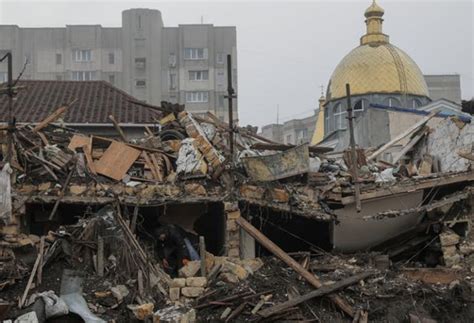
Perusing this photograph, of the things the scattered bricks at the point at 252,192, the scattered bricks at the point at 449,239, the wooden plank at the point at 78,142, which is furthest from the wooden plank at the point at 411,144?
the wooden plank at the point at 78,142

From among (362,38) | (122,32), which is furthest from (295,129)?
(362,38)

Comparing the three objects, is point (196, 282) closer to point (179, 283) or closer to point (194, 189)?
point (179, 283)

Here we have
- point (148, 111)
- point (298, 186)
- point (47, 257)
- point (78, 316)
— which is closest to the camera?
point (78, 316)

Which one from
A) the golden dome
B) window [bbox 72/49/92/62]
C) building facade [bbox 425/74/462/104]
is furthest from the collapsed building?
building facade [bbox 425/74/462/104]

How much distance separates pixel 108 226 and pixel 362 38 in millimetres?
22222

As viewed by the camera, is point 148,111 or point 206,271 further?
point 148,111

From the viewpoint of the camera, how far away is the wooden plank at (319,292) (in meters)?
10.9

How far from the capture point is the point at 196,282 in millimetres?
11570

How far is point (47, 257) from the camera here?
11.5m

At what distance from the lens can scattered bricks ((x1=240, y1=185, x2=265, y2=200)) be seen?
12.9 m

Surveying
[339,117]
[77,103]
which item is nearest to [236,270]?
[77,103]

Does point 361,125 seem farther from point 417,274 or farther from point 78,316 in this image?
point 78,316

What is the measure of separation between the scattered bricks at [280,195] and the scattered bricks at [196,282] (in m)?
2.48

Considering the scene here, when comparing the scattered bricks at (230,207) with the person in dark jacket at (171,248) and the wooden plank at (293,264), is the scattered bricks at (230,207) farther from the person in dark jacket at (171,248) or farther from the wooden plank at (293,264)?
the person in dark jacket at (171,248)
